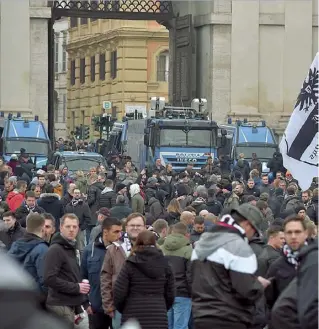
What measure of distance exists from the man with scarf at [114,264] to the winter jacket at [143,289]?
652 millimetres

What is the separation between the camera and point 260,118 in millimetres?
44906

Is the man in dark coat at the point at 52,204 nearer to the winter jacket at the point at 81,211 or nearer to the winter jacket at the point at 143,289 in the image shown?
the winter jacket at the point at 81,211

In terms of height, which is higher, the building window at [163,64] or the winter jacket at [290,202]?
the building window at [163,64]

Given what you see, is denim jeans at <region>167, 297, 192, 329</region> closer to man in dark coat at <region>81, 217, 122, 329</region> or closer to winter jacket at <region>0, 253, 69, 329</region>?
man in dark coat at <region>81, 217, 122, 329</region>

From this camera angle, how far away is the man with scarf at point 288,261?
9.62m

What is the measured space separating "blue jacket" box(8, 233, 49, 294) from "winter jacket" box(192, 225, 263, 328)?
3.13 metres

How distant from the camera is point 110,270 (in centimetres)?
1230

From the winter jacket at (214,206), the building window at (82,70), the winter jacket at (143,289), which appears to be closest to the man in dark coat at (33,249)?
the winter jacket at (143,289)

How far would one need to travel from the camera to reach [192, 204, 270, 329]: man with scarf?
30.1 ft

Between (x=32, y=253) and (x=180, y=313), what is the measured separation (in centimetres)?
216

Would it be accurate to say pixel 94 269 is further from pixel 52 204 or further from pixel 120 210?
pixel 52 204

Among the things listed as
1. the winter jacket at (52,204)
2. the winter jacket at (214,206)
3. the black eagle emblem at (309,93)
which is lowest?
the winter jacket at (214,206)

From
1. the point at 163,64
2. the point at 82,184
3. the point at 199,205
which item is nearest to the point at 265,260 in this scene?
the point at 199,205

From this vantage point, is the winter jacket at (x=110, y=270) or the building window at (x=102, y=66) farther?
the building window at (x=102, y=66)
